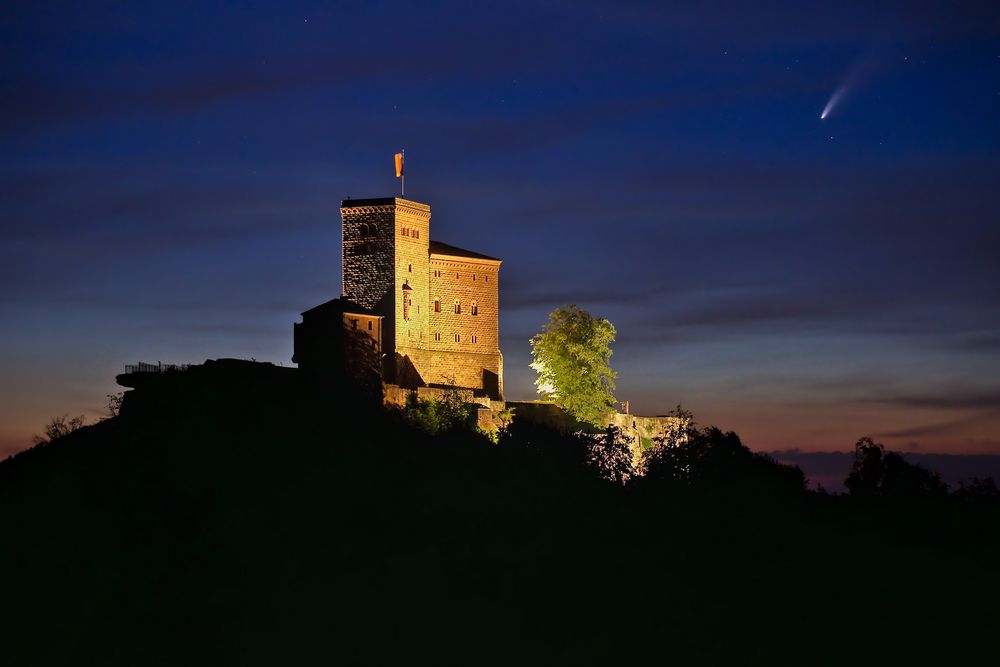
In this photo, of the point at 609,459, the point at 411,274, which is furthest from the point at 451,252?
the point at 609,459

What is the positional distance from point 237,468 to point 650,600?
812 inches

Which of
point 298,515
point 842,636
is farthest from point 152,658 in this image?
point 842,636

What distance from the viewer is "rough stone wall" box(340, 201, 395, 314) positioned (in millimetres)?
73562

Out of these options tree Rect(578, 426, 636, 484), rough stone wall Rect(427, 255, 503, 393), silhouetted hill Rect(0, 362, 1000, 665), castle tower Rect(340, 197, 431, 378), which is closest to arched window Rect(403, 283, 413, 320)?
castle tower Rect(340, 197, 431, 378)

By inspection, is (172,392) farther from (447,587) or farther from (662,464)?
(662,464)

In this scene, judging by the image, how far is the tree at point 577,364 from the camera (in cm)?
7519

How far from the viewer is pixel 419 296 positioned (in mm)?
74688

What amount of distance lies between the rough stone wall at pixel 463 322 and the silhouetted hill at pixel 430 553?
11.6m

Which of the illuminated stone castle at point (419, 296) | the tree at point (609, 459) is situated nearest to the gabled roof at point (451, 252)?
the illuminated stone castle at point (419, 296)

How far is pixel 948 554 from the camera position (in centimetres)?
4991

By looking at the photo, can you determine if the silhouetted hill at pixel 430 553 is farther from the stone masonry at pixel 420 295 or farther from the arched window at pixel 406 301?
the arched window at pixel 406 301

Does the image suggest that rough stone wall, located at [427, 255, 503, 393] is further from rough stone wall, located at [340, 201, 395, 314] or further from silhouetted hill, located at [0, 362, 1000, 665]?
silhouetted hill, located at [0, 362, 1000, 665]

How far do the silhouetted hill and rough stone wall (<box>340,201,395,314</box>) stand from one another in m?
10.7

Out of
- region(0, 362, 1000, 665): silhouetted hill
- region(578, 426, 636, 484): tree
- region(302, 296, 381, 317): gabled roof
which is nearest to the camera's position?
region(0, 362, 1000, 665): silhouetted hill
